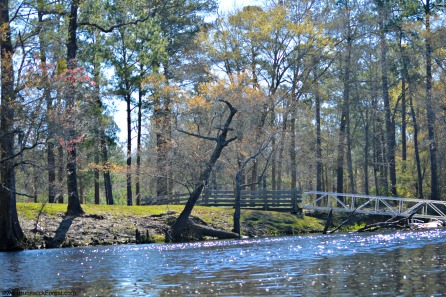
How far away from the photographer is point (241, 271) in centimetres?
1386

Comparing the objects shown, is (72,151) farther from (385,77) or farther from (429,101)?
(385,77)

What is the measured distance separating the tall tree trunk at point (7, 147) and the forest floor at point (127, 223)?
53.1 inches

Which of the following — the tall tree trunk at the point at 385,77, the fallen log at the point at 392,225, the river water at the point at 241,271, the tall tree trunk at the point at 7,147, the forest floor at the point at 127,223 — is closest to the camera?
the river water at the point at 241,271

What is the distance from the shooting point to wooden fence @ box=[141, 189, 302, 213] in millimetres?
37031

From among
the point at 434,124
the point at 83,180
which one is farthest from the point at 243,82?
the point at 83,180

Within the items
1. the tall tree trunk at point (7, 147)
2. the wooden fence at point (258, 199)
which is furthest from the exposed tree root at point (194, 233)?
the wooden fence at point (258, 199)

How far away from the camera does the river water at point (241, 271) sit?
11.1m

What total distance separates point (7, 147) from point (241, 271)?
1073cm

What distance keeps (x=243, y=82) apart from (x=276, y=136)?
12.6 ft

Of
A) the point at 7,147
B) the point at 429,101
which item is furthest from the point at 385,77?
the point at 7,147

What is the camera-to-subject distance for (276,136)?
3562cm

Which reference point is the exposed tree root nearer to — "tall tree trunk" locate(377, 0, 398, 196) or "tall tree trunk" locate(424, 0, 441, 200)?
"tall tree trunk" locate(424, 0, 441, 200)

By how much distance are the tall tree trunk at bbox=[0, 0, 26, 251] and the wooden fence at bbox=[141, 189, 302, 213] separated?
48.2 feet

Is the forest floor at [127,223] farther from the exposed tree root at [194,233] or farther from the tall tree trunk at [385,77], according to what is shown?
the tall tree trunk at [385,77]
